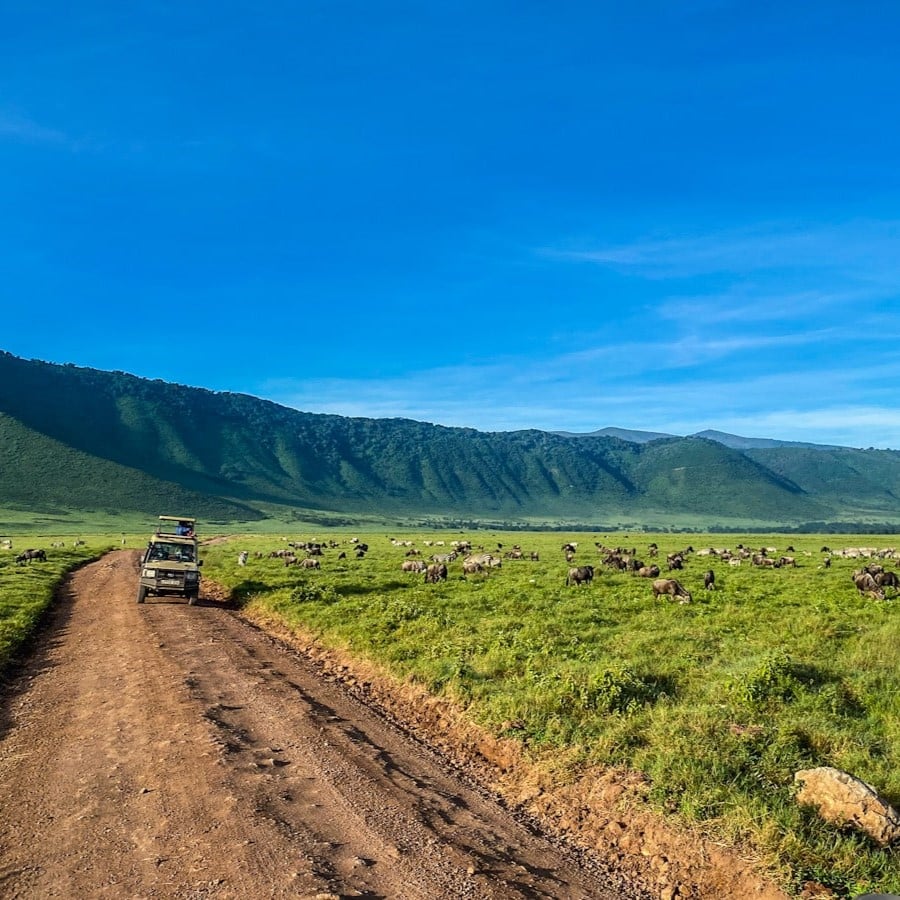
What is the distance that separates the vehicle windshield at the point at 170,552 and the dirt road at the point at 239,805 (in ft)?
36.9

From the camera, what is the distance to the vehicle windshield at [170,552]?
23609mm

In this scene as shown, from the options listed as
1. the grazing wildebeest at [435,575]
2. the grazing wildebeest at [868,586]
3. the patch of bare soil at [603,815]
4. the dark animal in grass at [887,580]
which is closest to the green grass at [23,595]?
the patch of bare soil at [603,815]

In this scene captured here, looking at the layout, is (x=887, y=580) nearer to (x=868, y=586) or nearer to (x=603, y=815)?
(x=868, y=586)

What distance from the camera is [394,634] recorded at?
15.9 m

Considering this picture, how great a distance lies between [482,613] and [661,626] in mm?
5072

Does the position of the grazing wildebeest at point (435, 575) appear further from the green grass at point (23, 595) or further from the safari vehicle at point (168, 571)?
the green grass at point (23, 595)

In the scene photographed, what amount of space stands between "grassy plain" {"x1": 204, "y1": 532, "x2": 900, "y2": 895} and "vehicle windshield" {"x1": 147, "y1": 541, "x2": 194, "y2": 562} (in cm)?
366

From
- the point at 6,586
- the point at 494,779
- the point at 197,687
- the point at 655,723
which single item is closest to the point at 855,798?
the point at 655,723

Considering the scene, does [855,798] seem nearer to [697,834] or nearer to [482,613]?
[697,834]

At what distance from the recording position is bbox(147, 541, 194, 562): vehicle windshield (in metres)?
23.6

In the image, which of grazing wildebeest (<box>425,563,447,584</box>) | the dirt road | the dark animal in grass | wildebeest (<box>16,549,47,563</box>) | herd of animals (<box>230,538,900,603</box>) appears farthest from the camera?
wildebeest (<box>16,549,47,563</box>)

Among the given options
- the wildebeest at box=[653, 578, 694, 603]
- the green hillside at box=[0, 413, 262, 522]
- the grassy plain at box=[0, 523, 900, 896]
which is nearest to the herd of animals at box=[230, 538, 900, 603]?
the wildebeest at box=[653, 578, 694, 603]

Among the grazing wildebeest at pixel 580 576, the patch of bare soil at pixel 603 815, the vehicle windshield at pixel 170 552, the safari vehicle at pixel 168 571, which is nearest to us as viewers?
the patch of bare soil at pixel 603 815

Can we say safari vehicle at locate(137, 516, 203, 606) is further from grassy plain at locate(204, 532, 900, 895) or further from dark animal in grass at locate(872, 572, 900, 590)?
dark animal in grass at locate(872, 572, 900, 590)
